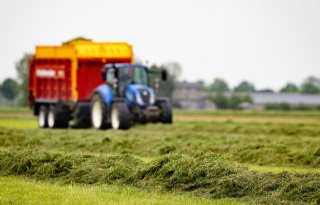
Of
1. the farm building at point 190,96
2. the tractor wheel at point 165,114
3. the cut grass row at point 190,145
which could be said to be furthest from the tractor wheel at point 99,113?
the farm building at point 190,96

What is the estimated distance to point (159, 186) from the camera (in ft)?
43.1

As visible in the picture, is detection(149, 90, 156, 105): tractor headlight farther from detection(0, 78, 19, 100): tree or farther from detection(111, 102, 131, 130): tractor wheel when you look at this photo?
detection(0, 78, 19, 100): tree

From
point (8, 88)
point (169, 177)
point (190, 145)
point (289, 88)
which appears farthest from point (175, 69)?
point (169, 177)

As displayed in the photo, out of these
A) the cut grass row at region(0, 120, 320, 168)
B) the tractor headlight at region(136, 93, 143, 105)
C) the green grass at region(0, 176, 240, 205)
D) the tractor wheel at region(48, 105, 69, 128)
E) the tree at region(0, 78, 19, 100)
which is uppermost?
the tree at region(0, 78, 19, 100)

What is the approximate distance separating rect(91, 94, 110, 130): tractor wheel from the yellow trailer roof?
7.53 ft

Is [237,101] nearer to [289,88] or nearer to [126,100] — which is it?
[289,88]

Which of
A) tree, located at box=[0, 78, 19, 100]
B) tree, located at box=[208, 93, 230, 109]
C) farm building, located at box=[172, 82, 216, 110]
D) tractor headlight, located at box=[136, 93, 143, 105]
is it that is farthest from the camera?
tree, located at box=[0, 78, 19, 100]

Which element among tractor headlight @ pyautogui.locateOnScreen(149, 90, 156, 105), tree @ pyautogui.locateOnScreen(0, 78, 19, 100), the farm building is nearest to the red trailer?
tractor headlight @ pyautogui.locateOnScreen(149, 90, 156, 105)

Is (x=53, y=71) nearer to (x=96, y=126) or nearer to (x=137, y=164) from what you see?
(x=96, y=126)

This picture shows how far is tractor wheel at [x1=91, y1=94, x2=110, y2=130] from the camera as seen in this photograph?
32.6 meters

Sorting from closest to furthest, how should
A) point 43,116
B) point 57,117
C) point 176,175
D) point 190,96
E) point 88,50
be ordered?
point 176,175
point 88,50
point 57,117
point 43,116
point 190,96

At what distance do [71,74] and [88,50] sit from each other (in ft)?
4.50

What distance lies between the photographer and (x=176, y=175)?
43.5 feet

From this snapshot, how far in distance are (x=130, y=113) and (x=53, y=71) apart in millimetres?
5143
